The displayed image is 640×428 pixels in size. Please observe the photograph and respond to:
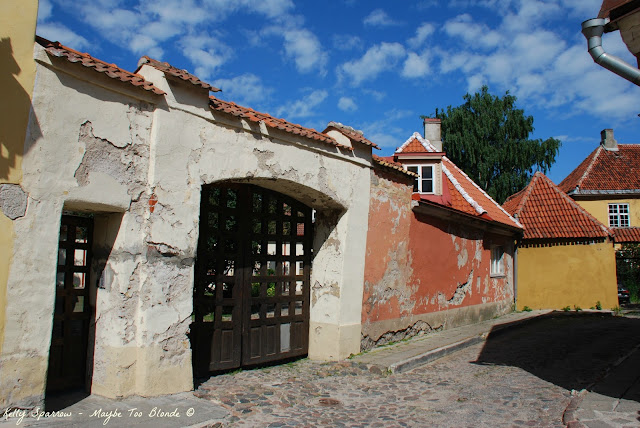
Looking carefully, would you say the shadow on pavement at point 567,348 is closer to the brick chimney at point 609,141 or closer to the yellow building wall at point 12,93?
the yellow building wall at point 12,93

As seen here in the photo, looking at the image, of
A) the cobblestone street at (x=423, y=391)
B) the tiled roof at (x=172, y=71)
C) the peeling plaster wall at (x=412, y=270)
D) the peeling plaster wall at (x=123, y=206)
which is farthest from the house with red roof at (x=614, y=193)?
the tiled roof at (x=172, y=71)

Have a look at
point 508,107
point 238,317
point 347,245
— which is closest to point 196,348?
point 238,317

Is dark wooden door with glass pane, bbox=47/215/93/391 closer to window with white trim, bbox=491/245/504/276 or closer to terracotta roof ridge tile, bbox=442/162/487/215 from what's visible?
terracotta roof ridge tile, bbox=442/162/487/215

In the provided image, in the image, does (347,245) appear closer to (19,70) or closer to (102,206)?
(102,206)

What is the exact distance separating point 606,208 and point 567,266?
41.2 ft

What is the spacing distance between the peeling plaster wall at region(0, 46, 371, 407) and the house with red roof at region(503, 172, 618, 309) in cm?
1352

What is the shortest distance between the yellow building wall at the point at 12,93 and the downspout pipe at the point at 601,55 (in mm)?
6056

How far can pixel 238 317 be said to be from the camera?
287 inches

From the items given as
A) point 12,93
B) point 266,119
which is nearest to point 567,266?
point 266,119

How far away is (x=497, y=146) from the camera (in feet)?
114

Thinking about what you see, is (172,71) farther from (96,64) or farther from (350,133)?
(350,133)

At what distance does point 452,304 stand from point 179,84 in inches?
348

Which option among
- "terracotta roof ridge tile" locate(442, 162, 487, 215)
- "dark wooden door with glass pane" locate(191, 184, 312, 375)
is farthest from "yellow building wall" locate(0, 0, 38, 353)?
"terracotta roof ridge tile" locate(442, 162, 487, 215)

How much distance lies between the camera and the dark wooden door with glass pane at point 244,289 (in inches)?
272
